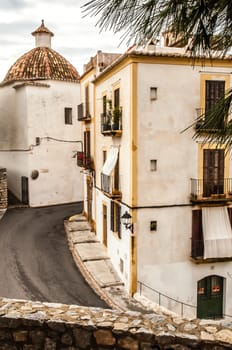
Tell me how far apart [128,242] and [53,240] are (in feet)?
16.6

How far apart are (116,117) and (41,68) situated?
12896 millimetres

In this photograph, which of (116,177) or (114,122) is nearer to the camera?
(114,122)

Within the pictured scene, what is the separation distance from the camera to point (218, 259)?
14172 millimetres

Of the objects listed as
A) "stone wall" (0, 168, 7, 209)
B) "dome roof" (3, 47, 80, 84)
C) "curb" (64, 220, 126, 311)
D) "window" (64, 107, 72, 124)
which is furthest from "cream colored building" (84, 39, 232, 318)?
"dome roof" (3, 47, 80, 84)

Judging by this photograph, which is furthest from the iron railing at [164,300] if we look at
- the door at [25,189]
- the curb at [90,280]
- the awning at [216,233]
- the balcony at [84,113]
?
the door at [25,189]

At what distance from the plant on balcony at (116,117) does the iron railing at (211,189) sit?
3318mm

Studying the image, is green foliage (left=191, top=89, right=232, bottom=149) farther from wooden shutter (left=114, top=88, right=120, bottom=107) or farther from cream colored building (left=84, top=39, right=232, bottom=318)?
wooden shutter (left=114, top=88, right=120, bottom=107)

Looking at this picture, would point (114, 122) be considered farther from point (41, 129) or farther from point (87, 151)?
point (41, 129)

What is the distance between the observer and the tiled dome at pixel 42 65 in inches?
1008

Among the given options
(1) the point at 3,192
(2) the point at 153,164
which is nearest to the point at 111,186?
(2) the point at 153,164

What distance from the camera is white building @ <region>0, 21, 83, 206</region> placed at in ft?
81.6

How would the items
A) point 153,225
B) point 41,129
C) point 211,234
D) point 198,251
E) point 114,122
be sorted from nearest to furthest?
point 153,225
point 211,234
point 198,251
point 114,122
point 41,129

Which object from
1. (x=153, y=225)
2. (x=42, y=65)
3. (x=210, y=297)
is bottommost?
(x=210, y=297)

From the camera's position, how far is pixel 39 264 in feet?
49.8
